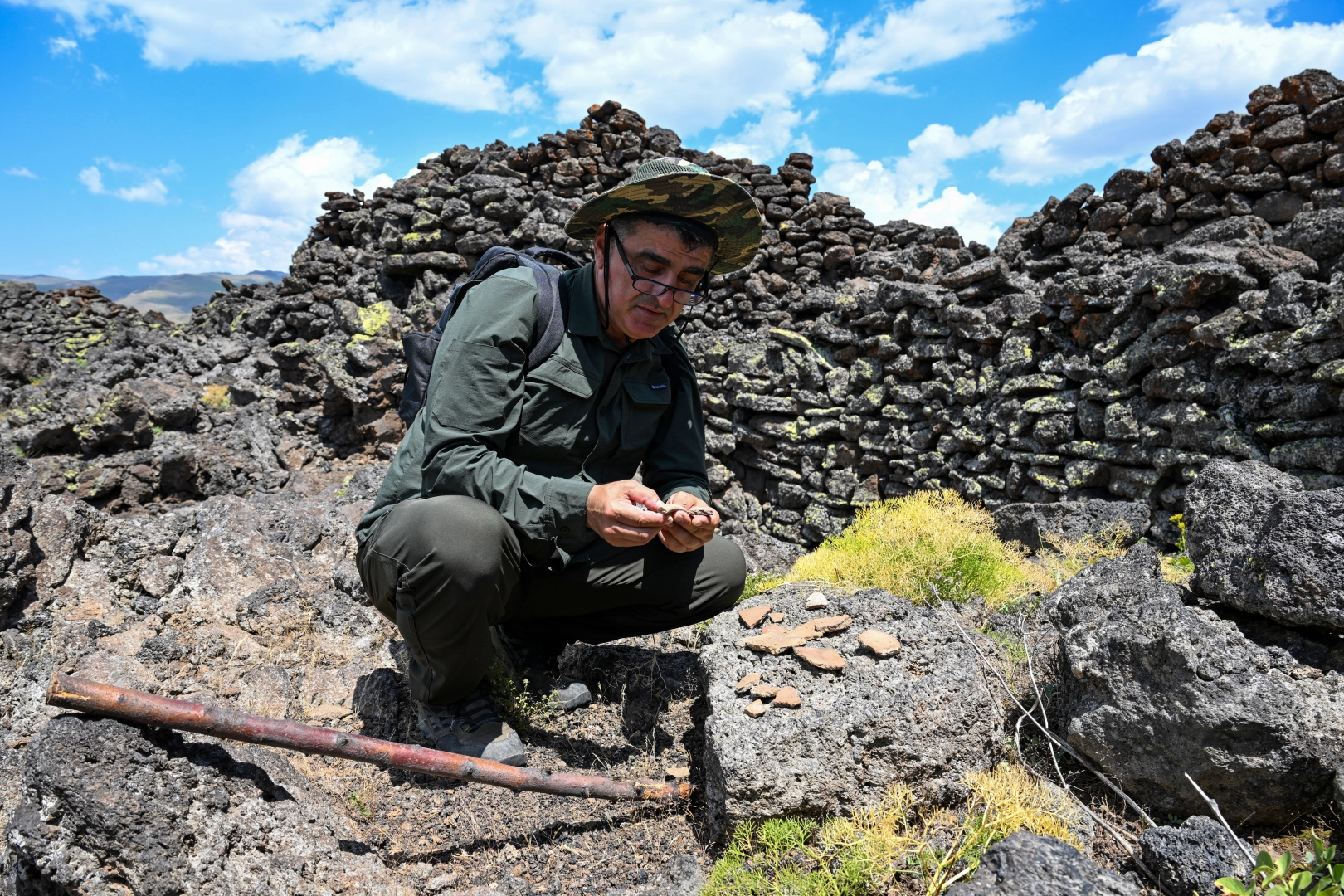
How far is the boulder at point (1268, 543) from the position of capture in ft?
6.96

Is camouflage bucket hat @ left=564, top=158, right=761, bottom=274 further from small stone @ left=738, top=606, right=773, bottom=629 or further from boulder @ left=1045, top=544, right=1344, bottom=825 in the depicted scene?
boulder @ left=1045, top=544, right=1344, bottom=825

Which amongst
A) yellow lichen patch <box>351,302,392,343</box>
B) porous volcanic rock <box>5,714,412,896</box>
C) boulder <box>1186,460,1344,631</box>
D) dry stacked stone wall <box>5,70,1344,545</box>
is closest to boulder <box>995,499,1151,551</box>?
dry stacked stone wall <box>5,70,1344,545</box>

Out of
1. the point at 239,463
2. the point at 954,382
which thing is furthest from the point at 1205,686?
the point at 239,463

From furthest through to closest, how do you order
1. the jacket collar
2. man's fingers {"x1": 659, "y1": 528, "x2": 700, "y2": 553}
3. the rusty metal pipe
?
the jacket collar → man's fingers {"x1": 659, "y1": 528, "x2": 700, "y2": 553} → the rusty metal pipe

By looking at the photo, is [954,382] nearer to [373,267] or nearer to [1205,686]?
[1205,686]

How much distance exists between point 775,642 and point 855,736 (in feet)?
1.64

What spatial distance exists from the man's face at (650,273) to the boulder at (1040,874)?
197 cm

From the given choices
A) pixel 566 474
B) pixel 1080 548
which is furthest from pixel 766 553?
pixel 566 474

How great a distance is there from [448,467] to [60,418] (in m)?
6.41

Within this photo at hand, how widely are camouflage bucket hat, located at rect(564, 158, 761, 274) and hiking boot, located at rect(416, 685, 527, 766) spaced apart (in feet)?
6.12

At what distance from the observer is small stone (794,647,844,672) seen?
2.53 m

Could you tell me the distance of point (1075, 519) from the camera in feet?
17.1

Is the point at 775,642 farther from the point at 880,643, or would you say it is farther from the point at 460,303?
the point at 460,303

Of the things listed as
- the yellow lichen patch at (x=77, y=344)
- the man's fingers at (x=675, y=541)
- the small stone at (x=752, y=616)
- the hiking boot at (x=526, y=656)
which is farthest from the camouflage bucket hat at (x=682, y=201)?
the yellow lichen patch at (x=77, y=344)
